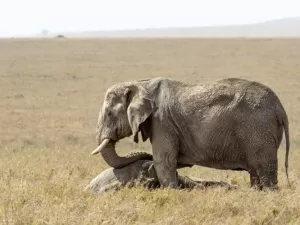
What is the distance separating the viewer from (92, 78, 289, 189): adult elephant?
8.60m

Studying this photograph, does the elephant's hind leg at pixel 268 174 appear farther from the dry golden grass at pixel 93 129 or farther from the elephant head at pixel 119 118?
the elephant head at pixel 119 118

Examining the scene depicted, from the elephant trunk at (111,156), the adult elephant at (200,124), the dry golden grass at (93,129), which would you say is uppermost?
the adult elephant at (200,124)

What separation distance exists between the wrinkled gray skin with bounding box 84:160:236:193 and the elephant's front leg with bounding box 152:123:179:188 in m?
0.16

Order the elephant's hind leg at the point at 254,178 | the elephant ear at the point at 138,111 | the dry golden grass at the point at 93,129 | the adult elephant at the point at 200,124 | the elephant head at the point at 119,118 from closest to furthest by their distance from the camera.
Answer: the dry golden grass at the point at 93,129, the adult elephant at the point at 200,124, the elephant's hind leg at the point at 254,178, the elephant ear at the point at 138,111, the elephant head at the point at 119,118

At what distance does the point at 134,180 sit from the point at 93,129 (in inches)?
395

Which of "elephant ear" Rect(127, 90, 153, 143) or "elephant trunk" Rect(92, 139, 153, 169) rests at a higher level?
"elephant ear" Rect(127, 90, 153, 143)

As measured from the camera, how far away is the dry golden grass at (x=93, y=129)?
23.9 feet

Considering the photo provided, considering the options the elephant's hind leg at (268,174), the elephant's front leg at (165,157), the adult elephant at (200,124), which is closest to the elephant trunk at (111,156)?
the adult elephant at (200,124)

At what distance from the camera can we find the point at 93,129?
18766mm

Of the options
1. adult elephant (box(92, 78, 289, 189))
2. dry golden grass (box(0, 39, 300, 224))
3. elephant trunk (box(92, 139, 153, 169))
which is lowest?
dry golden grass (box(0, 39, 300, 224))

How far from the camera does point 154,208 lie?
7473mm

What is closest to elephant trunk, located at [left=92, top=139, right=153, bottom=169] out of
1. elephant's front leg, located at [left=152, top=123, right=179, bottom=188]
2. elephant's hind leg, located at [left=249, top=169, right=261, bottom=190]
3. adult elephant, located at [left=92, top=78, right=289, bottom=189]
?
adult elephant, located at [left=92, top=78, right=289, bottom=189]

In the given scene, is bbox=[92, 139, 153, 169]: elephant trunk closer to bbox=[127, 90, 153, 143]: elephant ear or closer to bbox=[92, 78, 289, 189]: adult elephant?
bbox=[92, 78, 289, 189]: adult elephant

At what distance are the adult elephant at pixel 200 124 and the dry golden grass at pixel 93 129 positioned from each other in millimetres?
498
